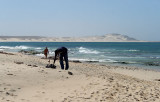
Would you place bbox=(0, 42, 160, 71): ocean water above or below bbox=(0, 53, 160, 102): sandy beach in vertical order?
below

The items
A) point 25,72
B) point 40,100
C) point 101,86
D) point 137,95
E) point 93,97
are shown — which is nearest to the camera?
point 40,100

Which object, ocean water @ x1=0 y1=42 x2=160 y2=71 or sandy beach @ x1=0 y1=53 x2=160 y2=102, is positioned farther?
ocean water @ x1=0 y1=42 x2=160 y2=71

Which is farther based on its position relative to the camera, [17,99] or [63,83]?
[63,83]

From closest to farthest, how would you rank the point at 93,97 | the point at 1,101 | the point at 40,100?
1. the point at 1,101
2. the point at 40,100
3. the point at 93,97

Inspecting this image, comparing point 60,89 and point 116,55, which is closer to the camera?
point 60,89

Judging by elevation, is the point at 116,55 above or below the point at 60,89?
below

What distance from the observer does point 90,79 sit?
34.7 feet

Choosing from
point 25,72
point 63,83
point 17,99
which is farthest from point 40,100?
point 25,72

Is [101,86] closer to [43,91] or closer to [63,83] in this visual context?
[63,83]

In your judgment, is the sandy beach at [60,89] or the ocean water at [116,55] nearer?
the sandy beach at [60,89]

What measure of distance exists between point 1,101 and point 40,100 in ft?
3.50

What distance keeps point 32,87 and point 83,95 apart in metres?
1.81

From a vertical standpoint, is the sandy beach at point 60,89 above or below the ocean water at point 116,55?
above

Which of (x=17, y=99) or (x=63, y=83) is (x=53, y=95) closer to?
(x=17, y=99)
